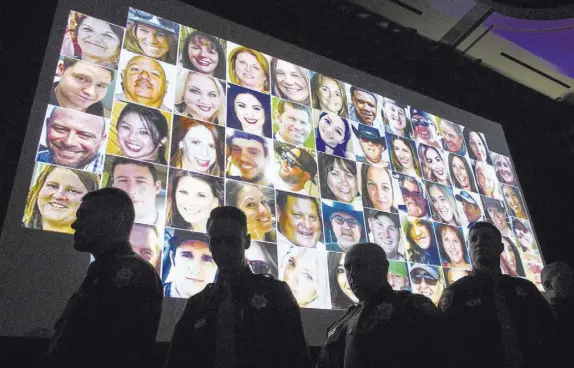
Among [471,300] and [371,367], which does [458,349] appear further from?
[371,367]

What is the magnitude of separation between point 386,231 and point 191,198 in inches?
67.6

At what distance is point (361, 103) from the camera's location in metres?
4.53

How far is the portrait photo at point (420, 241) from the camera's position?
3846 millimetres

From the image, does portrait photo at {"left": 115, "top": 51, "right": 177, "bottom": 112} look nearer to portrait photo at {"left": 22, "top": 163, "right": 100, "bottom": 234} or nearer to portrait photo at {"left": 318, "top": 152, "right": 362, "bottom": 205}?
portrait photo at {"left": 22, "top": 163, "right": 100, "bottom": 234}

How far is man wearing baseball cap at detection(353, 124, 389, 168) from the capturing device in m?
4.19

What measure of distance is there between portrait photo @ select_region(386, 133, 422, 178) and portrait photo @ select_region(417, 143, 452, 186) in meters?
0.08

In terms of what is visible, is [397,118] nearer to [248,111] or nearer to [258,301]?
[248,111]

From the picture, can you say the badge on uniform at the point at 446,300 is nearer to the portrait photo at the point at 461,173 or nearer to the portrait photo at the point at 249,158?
the portrait photo at the point at 249,158

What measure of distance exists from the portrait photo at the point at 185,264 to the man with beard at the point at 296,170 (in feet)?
2.82

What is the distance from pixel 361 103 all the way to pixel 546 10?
253 cm

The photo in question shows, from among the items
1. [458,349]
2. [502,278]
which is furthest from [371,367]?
[502,278]

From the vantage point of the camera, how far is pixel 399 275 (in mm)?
3643

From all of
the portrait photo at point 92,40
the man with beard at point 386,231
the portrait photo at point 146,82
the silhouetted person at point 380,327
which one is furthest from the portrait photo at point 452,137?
the portrait photo at point 92,40

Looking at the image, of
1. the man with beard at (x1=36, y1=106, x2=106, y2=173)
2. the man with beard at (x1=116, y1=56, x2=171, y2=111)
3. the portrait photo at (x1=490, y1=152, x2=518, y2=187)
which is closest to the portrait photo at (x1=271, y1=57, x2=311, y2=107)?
the man with beard at (x1=116, y1=56, x2=171, y2=111)
